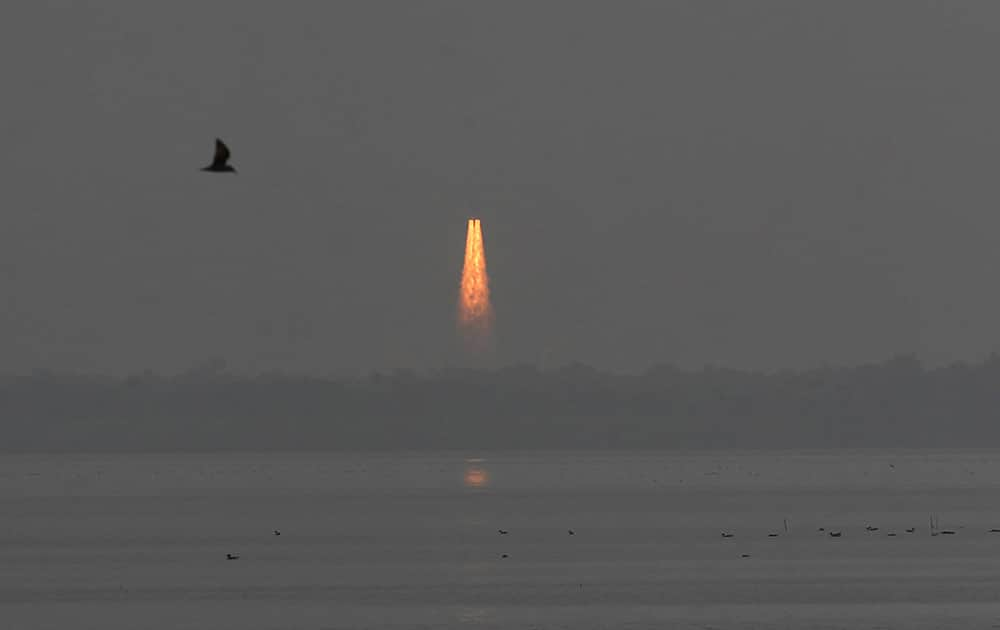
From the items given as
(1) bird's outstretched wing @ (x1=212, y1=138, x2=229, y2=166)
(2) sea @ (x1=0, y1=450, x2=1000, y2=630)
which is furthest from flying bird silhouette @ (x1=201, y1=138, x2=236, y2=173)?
(2) sea @ (x1=0, y1=450, x2=1000, y2=630)

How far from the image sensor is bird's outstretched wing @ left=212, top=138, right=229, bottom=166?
145 ft

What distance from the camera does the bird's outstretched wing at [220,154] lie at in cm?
4412

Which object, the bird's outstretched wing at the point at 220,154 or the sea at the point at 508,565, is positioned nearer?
the bird's outstretched wing at the point at 220,154

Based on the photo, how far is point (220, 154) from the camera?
4491 centimetres

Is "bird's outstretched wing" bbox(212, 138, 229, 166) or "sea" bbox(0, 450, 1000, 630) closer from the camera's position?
"bird's outstretched wing" bbox(212, 138, 229, 166)

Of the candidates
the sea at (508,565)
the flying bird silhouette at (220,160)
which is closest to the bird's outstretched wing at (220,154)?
the flying bird silhouette at (220,160)

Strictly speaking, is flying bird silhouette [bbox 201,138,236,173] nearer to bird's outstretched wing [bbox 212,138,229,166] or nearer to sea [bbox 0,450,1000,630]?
bird's outstretched wing [bbox 212,138,229,166]

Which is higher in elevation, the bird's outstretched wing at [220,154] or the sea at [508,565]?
the bird's outstretched wing at [220,154]

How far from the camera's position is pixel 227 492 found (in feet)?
613

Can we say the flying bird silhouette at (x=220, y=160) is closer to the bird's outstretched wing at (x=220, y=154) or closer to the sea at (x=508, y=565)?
the bird's outstretched wing at (x=220, y=154)

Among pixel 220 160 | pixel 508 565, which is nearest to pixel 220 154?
pixel 220 160

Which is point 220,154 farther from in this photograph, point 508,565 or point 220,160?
point 508,565

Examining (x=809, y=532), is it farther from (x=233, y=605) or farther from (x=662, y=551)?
(x=233, y=605)

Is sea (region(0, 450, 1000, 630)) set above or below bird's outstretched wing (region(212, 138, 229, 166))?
below
